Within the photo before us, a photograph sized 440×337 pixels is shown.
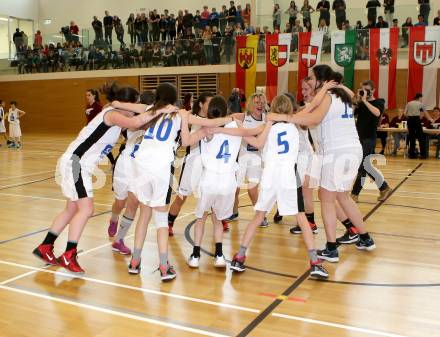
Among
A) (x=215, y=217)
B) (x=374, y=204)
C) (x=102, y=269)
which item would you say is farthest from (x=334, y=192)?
(x=374, y=204)

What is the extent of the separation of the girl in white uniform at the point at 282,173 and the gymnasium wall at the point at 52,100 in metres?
19.9

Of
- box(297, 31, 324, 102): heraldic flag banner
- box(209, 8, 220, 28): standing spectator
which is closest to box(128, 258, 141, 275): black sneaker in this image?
box(297, 31, 324, 102): heraldic flag banner

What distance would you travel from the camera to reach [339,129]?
4977 mm

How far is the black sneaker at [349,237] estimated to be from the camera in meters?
5.86

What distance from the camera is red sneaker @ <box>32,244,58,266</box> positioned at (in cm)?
491

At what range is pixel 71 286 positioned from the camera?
4.42 meters

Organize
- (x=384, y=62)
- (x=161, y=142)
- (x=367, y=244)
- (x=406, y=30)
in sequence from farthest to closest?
1. (x=384, y=62)
2. (x=406, y=30)
3. (x=367, y=244)
4. (x=161, y=142)

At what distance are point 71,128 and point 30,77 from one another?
3.52m

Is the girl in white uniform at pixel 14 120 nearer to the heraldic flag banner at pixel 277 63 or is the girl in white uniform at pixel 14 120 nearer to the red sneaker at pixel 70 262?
the heraldic flag banner at pixel 277 63

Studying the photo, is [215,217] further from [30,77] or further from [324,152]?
[30,77]

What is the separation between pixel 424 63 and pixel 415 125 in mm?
4258

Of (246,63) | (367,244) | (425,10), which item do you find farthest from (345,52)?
(367,244)

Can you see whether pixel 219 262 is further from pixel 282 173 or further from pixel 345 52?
pixel 345 52

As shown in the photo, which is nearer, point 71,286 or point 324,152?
point 71,286
